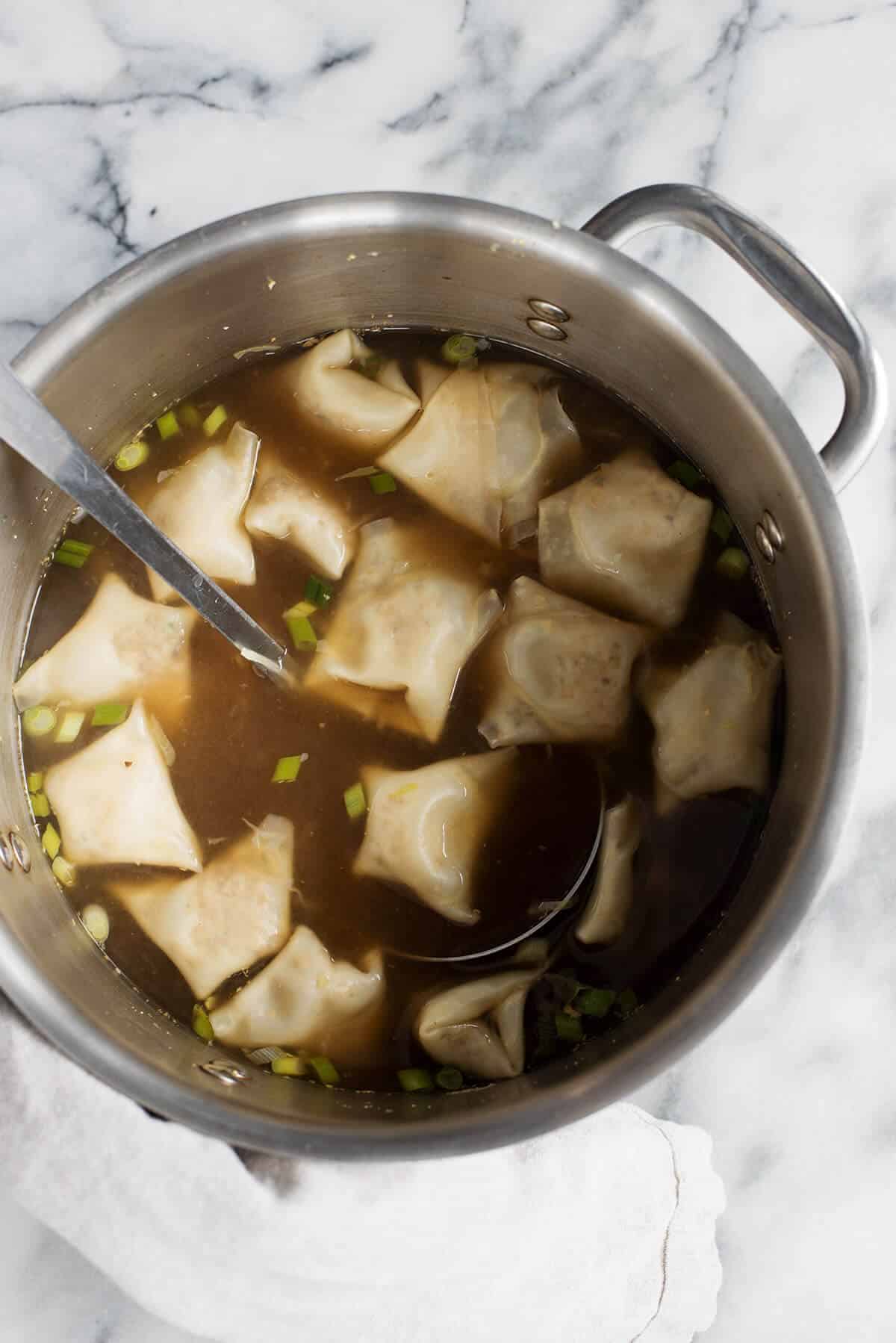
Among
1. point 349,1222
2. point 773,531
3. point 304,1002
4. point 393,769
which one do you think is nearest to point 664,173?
point 773,531

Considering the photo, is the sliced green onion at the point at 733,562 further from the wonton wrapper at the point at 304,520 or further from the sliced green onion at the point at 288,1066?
the sliced green onion at the point at 288,1066

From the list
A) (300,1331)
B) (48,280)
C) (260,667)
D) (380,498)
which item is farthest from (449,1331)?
(48,280)

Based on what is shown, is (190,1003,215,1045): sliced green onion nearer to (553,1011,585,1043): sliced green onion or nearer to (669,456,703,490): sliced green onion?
(553,1011,585,1043): sliced green onion

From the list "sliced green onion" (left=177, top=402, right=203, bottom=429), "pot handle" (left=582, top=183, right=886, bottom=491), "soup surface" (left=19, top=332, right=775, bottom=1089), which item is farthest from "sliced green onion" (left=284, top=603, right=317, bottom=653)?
"pot handle" (left=582, top=183, right=886, bottom=491)

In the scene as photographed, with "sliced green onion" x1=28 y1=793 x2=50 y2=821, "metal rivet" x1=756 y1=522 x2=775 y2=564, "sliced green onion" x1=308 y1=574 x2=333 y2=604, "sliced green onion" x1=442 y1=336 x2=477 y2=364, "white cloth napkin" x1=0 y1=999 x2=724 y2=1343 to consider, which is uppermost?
"sliced green onion" x1=442 y1=336 x2=477 y2=364

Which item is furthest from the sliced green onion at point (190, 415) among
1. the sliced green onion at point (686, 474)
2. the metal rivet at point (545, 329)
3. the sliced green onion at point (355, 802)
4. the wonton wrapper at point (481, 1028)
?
the wonton wrapper at point (481, 1028)

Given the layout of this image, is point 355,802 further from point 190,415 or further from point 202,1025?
point 190,415
